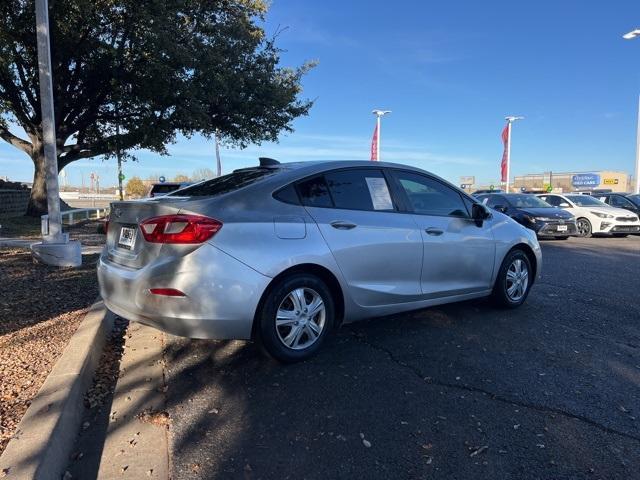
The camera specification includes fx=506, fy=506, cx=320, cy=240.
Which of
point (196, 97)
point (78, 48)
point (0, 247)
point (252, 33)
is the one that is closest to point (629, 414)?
point (0, 247)

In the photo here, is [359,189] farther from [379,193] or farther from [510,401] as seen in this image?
[510,401]

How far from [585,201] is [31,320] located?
1732 cm

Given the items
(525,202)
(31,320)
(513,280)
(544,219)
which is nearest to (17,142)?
(31,320)

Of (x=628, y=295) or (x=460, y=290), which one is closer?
(x=460, y=290)

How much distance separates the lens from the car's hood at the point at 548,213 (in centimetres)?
1412

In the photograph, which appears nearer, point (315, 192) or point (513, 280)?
point (315, 192)

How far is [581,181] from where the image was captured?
98500 mm

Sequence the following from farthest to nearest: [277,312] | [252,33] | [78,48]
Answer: [252,33] → [78,48] → [277,312]

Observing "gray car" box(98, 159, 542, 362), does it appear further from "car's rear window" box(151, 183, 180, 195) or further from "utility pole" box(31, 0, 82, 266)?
"car's rear window" box(151, 183, 180, 195)

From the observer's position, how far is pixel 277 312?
12.4ft

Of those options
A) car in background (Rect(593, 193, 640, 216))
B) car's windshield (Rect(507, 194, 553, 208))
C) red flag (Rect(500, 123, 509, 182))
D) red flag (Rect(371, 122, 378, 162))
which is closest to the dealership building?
red flag (Rect(500, 123, 509, 182))

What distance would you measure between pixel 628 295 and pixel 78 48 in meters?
15.5

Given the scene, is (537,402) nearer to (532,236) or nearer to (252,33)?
(532,236)

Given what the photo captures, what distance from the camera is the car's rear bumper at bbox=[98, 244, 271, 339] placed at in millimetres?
3447
